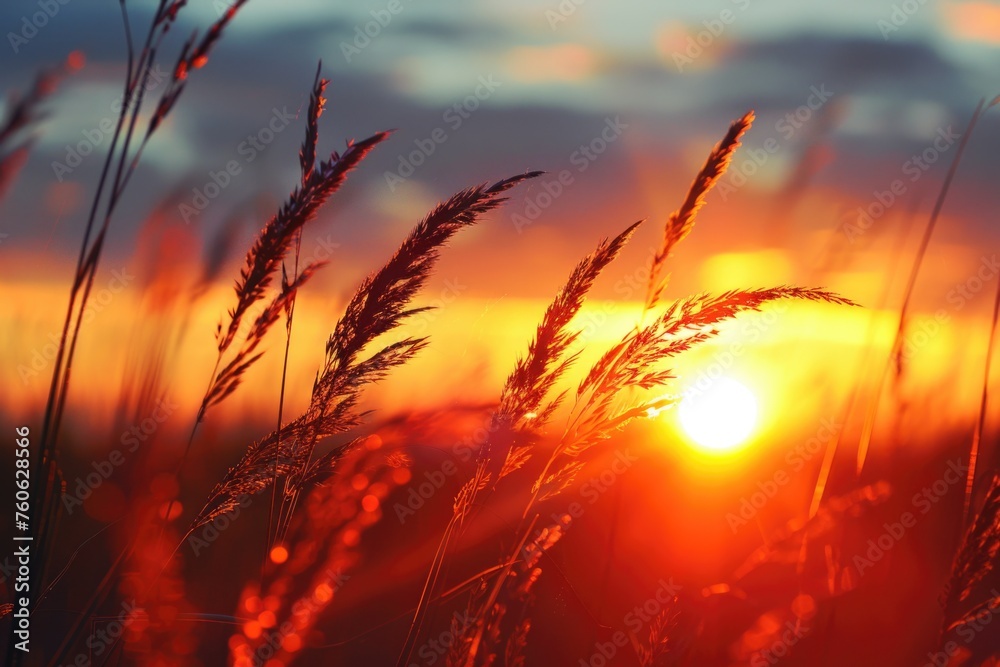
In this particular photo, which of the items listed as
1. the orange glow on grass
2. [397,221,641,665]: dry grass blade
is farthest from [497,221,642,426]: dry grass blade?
the orange glow on grass

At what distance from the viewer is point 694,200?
178 centimetres

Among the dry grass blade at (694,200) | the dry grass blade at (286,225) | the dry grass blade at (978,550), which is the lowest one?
the dry grass blade at (978,550)

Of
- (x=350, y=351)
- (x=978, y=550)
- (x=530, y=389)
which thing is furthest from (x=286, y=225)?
(x=978, y=550)

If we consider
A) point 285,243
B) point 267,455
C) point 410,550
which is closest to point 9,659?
point 267,455

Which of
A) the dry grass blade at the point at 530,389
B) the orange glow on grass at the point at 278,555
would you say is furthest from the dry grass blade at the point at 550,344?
the orange glow on grass at the point at 278,555

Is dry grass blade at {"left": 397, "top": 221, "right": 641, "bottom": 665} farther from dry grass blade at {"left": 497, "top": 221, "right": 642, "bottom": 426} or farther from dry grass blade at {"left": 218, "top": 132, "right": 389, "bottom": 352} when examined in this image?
dry grass blade at {"left": 218, "top": 132, "right": 389, "bottom": 352}

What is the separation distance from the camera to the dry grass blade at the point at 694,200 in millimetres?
1712

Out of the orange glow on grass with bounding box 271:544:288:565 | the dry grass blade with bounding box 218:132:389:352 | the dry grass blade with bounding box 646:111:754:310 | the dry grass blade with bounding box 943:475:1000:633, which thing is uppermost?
the dry grass blade with bounding box 646:111:754:310

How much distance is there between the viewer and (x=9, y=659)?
1.36 meters

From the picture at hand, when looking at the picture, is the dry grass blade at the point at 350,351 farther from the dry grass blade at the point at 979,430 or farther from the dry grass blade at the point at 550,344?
the dry grass blade at the point at 979,430

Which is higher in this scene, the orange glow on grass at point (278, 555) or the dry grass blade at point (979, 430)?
the dry grass blade at point (979, 430)

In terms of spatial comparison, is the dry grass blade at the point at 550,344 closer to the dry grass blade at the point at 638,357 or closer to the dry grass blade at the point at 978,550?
the dry grass blade at the point at 638,357

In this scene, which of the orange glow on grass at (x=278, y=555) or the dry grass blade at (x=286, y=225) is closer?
the dry grass blade at (x=286, y=225)

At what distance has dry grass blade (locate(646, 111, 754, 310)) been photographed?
67.4 inches
